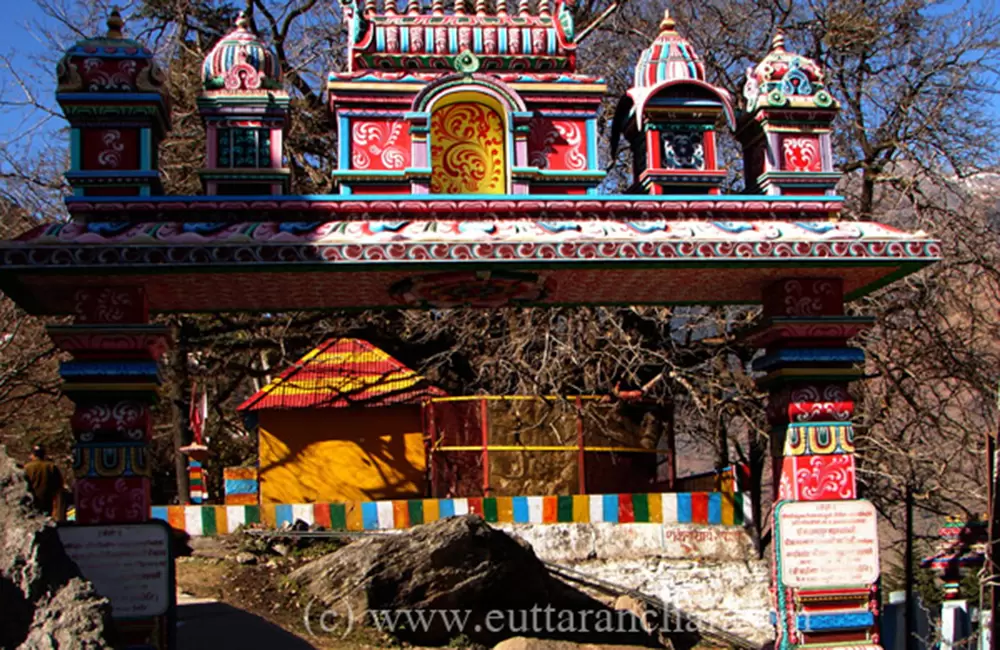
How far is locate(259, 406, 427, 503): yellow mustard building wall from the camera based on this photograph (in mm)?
14406

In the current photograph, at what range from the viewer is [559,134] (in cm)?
762

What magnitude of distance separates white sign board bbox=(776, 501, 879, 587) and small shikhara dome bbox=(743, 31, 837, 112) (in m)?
2.72

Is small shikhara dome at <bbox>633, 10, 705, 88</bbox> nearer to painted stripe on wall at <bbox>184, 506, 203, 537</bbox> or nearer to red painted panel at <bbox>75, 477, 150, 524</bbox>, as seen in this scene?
red painted panel at <bbox>75, 477, 150, 524</bbox>

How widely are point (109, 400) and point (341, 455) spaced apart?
26.2ft

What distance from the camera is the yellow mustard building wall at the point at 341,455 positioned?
47.3 feet

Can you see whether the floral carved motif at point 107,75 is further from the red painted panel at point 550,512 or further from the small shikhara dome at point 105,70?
the red painted panel at point 550,512

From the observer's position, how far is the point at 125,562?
254 inches

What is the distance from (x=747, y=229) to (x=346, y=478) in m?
8.61

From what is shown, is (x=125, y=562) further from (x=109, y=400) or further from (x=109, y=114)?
(x=109, y=114)

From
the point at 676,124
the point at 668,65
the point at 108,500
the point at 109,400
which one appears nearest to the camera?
the point at 108,500

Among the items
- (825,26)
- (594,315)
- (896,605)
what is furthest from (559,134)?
(825,26)

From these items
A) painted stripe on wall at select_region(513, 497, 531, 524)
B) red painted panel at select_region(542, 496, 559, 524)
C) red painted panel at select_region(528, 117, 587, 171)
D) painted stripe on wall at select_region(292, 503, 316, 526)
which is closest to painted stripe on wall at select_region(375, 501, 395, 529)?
painted stripe on wall at select_region(292, 503, 316, 526)

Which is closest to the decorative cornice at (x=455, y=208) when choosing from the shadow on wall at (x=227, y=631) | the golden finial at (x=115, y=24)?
the golden finial at (x=115, y=24)

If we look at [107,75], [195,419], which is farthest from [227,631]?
[195,419]
